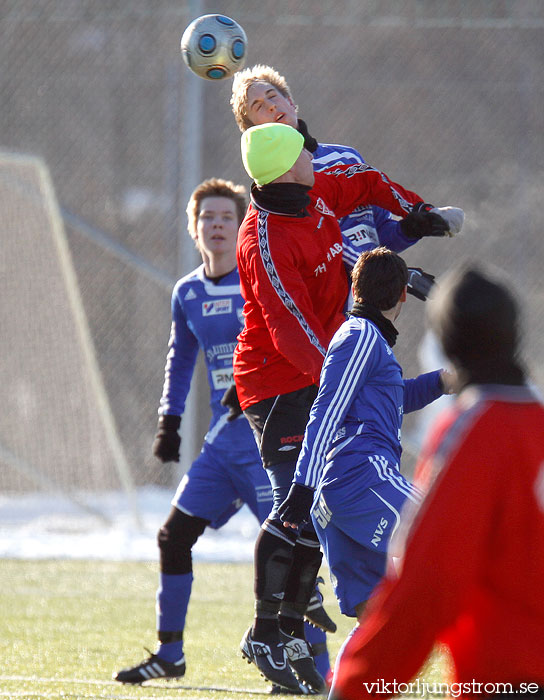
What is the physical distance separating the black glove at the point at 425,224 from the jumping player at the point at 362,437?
0.56 meters

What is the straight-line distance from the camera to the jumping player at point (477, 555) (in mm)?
1898

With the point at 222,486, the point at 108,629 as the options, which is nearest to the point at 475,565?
the point at 222,486

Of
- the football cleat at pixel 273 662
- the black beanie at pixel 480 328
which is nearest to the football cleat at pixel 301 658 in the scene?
the football cleat at pixel 273 662

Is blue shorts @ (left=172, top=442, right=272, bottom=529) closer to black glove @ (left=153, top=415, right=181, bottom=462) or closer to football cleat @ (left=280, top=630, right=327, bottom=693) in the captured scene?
black glove @ (left=153, top=415, right=181, bottom=462)

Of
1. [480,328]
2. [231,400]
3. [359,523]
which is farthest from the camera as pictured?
[231,400]

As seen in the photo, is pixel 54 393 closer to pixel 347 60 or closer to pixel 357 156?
pixel 347 60

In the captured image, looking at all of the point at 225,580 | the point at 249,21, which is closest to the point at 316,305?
the point at 225,580

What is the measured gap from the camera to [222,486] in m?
5.00

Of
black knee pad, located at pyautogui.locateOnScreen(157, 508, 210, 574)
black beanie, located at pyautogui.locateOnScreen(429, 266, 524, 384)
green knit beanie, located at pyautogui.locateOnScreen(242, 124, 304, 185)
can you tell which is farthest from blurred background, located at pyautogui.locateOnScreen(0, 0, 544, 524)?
black beanie, located at pyautogui.locateOnScreen(429, 266, 524, 384)

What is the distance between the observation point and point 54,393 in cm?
1075

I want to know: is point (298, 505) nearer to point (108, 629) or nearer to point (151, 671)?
point (151, 671)

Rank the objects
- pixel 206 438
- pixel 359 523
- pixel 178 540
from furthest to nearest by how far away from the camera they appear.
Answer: pixel 206 438
pixel 178 540
pixel 359 523

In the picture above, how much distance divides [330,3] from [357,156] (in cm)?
922

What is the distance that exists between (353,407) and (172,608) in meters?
1.65
